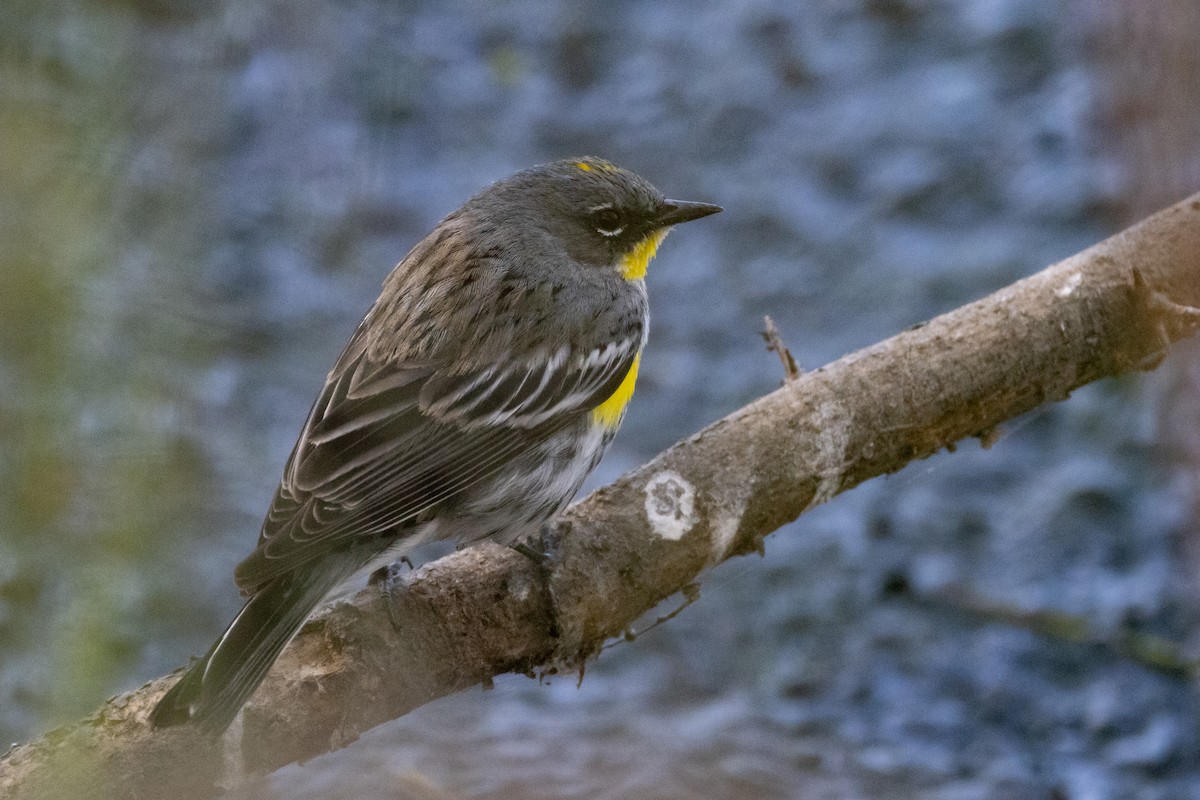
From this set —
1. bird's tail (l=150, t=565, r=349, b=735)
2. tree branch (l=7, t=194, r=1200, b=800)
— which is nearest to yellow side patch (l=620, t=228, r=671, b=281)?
tree branch (l=7, t=194, r=1200, b=800)

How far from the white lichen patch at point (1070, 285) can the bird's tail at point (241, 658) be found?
2.47m

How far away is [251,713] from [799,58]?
6360 mm

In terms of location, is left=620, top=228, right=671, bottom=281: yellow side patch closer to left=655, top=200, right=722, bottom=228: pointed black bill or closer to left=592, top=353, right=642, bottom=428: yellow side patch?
left=655, top=200, right=722, bottom=228: pointed black bill

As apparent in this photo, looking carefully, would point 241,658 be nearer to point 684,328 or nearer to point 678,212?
point 678,212

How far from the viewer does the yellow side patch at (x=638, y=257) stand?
4699mm

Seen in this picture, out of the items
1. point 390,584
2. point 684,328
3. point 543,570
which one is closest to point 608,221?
point 543,570

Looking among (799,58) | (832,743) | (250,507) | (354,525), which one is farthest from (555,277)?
(799,58)

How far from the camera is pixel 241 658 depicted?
3.29 meters

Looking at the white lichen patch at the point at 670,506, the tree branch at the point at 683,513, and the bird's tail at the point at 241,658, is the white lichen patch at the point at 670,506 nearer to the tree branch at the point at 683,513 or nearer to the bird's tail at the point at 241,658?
the tree branch at the point at 683,513

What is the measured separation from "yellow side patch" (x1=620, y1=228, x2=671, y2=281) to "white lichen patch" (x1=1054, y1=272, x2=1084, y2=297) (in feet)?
4.34

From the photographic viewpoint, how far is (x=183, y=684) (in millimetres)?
3223

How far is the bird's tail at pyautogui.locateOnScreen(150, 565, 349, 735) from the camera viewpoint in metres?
3.21

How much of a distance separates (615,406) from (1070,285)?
1493 millimetres

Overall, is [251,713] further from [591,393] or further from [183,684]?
[591,393]
